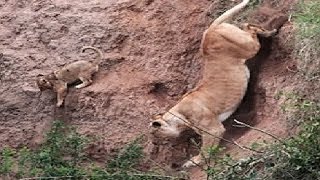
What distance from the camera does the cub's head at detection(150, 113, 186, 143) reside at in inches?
360

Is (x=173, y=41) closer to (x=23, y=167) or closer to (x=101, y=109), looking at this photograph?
(x=101, y=109)

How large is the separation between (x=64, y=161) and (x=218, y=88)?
5.50 ft

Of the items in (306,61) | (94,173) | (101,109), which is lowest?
(101,109)

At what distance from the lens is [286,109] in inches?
321

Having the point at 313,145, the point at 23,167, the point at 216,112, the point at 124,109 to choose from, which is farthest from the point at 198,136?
the point at 313,145

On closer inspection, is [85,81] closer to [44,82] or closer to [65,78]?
[65,78]

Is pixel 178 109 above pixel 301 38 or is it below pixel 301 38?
below

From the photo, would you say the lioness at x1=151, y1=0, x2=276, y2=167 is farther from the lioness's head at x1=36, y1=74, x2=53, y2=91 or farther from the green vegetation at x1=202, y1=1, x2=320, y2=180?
the lioness's head at x1=36, y1=74, x2=53, y2=91

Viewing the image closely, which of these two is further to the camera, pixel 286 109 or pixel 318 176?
pixel 286 109

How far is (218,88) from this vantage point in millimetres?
9172

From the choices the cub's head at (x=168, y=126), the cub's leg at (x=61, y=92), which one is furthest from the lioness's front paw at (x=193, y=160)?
the cub's leg at (x=61, y=92)

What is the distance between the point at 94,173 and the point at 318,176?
7.14 ft

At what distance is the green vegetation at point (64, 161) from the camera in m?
8.30

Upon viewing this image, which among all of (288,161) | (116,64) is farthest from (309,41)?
(116,64)
